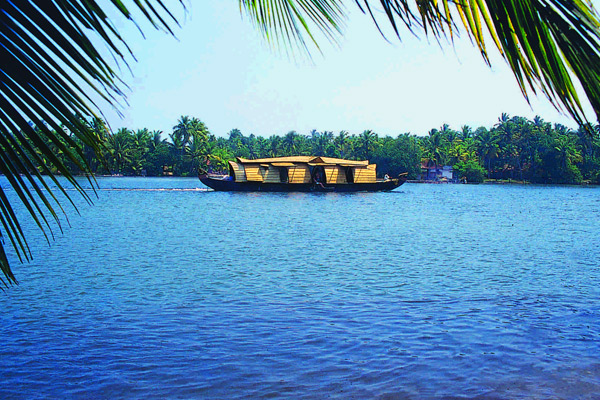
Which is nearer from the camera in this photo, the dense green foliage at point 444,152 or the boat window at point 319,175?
the boat window at point 319,175

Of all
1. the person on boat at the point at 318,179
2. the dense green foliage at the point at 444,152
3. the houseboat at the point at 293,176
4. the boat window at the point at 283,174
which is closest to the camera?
the houseboat at the point at 293,176

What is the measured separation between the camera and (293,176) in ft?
194

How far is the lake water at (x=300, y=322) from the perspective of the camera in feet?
23.9

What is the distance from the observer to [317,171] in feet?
201

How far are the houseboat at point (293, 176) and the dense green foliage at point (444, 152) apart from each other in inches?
1818

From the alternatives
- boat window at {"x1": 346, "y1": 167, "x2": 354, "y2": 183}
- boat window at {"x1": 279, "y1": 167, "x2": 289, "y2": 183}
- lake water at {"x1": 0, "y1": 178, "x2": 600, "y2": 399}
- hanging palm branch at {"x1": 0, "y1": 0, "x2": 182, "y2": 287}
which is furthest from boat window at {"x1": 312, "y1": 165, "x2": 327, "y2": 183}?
hanging palm branch at {"x1": 0, "y1": 0, "x2": 182, "y2": 287}

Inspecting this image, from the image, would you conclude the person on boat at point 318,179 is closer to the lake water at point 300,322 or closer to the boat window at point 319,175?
the boat window at point 319,175

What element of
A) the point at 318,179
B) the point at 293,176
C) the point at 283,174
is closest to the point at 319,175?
the point at 318,179

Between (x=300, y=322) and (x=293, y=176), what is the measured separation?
49.3m

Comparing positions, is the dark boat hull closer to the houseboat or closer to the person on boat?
the houseboat

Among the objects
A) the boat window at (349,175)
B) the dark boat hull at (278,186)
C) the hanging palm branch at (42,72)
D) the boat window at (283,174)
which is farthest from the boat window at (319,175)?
the hanging palm branch at (42,72)

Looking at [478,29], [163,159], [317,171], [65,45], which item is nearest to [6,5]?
[65,45]

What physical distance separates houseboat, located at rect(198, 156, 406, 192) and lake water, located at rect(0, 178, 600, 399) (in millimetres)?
36974

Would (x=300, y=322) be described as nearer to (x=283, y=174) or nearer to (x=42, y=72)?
(x=42, y=72)
